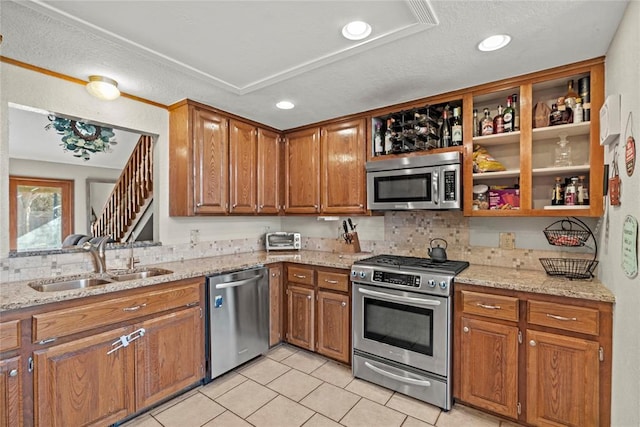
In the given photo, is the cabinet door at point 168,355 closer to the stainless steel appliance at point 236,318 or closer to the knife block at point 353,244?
the stainless steel appliance at point 236,318

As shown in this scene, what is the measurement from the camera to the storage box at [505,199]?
7.36 feet

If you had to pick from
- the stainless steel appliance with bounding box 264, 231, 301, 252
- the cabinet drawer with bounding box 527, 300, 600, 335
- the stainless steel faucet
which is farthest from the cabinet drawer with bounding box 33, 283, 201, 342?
the cabinet drawer with bounding box 527, 300, 600, 335

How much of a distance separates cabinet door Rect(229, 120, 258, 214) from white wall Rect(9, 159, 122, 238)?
3.37ft

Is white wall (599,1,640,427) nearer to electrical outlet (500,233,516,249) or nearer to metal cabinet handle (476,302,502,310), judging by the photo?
metal cabinet handle (476,302,502,310)

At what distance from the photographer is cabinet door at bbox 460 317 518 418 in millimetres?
1880

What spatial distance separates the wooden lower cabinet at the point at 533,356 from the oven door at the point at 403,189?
755mm

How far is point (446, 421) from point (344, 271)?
1.22 m

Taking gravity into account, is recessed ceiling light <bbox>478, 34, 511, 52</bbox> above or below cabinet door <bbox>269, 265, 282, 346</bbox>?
above

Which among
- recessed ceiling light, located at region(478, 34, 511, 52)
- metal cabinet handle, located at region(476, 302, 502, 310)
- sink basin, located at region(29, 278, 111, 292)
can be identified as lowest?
metal cabinet handle, located at region(476, 302, 502, 310)

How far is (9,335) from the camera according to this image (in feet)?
4.84

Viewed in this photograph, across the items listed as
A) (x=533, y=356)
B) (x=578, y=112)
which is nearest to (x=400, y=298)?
(x=533, y=356)

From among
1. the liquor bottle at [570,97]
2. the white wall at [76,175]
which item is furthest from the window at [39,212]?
the liquor bottle at [570,97]

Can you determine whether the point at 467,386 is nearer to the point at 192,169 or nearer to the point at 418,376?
the point at 418,376

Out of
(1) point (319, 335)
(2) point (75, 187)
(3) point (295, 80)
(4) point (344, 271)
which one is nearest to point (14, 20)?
(2) point (75, 187)
